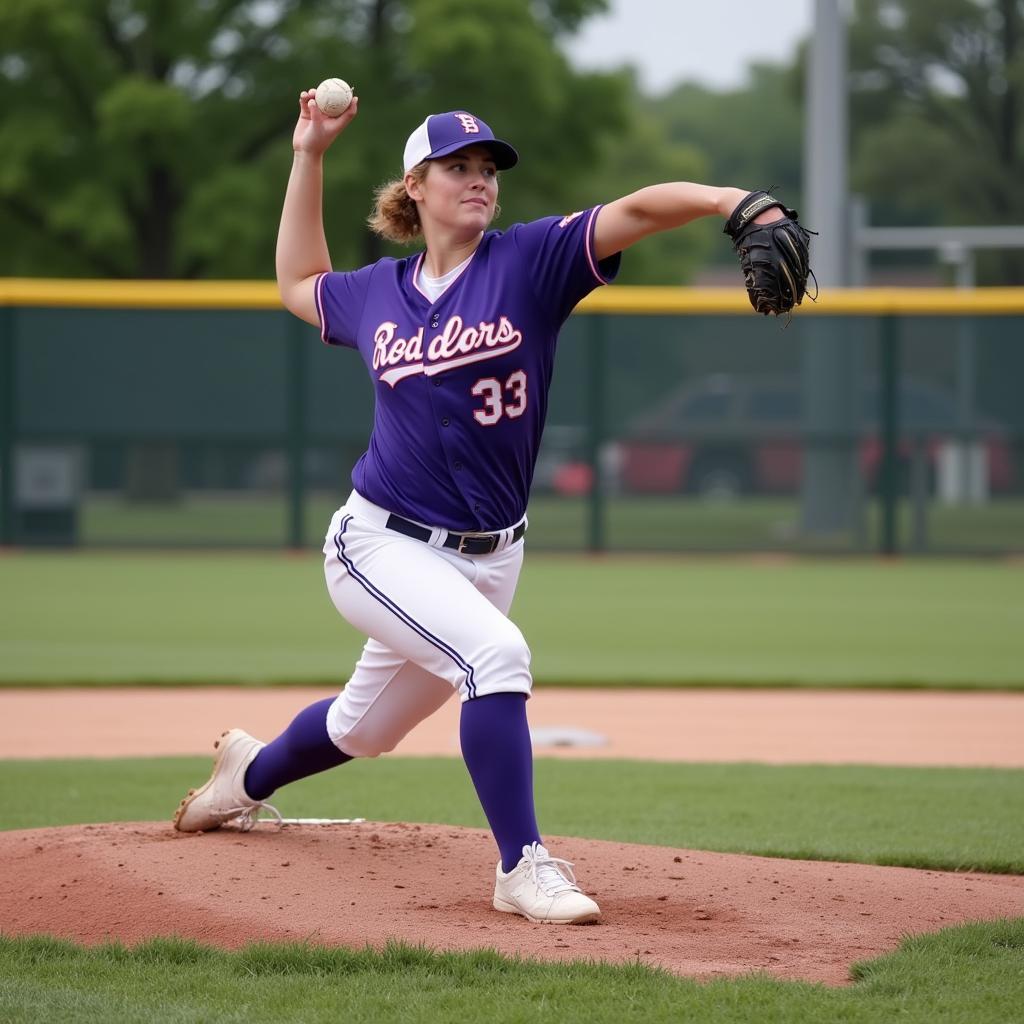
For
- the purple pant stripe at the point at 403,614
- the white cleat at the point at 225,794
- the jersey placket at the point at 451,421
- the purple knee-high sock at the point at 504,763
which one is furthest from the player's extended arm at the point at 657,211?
the white cleat at the point at 225,794

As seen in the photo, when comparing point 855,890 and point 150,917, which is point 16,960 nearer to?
point 150,917

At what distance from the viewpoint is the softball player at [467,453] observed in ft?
11.9

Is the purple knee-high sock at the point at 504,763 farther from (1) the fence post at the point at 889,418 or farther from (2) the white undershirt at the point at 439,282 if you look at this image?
(1) the fence post at the point at 889,418

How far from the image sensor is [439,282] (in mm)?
3875

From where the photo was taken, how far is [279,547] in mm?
16141

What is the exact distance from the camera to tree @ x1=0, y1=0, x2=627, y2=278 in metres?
23.5

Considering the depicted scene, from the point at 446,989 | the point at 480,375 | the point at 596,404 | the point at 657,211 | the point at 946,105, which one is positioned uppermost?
the point at 946,105

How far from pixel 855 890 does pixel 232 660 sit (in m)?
5.76

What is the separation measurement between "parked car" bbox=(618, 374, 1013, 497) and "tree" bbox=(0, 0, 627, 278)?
9.45 m

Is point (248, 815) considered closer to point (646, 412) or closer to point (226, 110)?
point (646, 412)

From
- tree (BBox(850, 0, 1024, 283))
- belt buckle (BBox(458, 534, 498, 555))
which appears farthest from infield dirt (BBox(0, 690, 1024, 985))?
tree (BBox(850, 0, 1024, 283))

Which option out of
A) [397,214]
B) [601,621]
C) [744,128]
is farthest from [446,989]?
[744,128]

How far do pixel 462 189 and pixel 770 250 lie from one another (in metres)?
0.85

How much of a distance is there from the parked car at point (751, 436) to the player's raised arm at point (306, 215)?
1149cm
